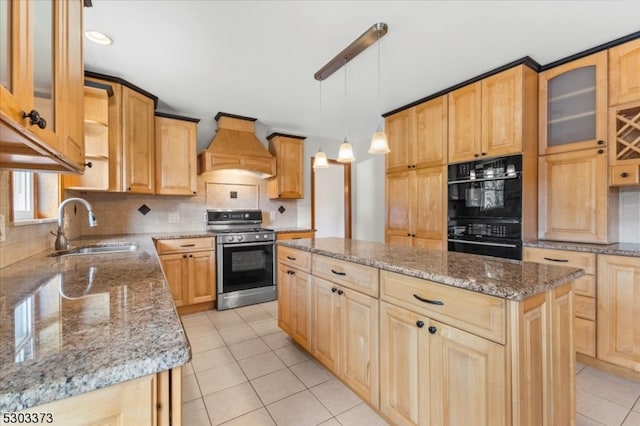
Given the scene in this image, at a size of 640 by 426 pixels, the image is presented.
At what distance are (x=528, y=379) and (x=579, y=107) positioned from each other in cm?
250

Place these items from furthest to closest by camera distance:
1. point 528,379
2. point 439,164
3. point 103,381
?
point 439,164 → point 528,379 → point 103,381

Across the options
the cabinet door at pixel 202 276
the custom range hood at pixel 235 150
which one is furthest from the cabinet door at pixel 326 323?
the custom range hood at pixel 235 150

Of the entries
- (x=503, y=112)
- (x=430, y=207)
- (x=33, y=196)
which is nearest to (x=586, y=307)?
(x=430, y=207)

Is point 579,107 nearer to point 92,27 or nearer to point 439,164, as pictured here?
point 439,164

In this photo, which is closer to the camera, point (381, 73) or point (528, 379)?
point (528, 379)

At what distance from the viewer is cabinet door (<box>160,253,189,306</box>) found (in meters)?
3.14

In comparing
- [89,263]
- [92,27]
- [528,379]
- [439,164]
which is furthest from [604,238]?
[92,27]

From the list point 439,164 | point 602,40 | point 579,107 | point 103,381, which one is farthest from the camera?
point 439,164

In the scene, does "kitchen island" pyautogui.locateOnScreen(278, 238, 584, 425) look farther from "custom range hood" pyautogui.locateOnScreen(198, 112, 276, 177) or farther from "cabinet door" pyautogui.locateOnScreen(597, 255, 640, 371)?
"custom range hood" pyautogui.locateOnScreen(198, 112, 276, 177)

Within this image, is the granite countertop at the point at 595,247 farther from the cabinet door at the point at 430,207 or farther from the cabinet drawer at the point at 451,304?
the cabinet drawer at the point at 451,304

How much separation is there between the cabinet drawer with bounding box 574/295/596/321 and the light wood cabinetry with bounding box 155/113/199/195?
153 inches

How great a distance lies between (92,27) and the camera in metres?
1.95

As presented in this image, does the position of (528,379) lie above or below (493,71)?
below

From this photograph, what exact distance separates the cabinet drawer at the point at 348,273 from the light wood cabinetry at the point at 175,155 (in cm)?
218
